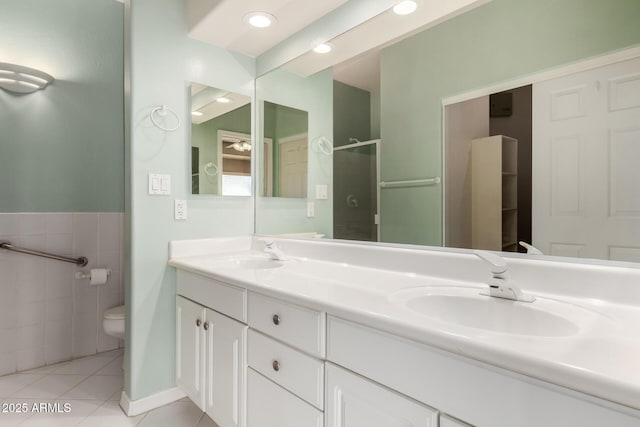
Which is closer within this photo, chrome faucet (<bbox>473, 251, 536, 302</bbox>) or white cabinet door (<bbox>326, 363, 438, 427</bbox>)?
white cabinet door (<bbox>326, 363, 438, 427</bbox>)

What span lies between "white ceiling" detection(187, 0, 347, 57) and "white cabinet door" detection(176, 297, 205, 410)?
4.91ft

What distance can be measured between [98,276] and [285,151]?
5.25ft

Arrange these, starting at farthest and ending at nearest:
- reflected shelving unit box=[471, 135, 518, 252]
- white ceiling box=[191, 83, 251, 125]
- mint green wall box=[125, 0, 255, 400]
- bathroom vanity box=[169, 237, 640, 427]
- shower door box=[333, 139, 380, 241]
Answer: white ceiling box=[191, 83, 251, 125], mint green wall box=[125, 0, 255, 400], shower door box=[333, 139, 380, 241], reflected shelving unit box=[471, 135, 518, 252], bathroom vanity box=[169, 237, 640, 427]

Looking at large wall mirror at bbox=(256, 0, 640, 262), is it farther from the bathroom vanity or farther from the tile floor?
the tile floor

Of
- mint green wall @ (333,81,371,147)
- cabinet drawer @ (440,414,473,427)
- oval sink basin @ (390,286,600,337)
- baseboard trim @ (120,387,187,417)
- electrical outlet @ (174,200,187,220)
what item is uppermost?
mint green wall @ (333,81,371,147)

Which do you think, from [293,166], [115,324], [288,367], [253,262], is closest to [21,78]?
[115,324]

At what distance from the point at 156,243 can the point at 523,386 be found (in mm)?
1733

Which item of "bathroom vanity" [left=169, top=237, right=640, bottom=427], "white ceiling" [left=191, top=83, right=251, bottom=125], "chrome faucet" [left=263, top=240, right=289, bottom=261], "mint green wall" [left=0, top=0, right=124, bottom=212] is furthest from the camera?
"mint green wall" [left=0, top=0, right=124, bottom=212]

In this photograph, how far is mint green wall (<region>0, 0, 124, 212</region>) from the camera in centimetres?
220

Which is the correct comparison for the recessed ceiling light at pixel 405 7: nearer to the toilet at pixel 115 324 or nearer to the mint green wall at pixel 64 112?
the mint green wall at pixel 64 112

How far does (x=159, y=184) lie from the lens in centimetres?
179

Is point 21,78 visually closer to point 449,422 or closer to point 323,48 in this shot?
point 323,48

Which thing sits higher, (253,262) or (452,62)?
(452,62)

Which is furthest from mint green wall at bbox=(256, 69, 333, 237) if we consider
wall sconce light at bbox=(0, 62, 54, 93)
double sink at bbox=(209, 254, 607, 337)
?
wall sconce light at bbox=(0, 62, 54, 93)
